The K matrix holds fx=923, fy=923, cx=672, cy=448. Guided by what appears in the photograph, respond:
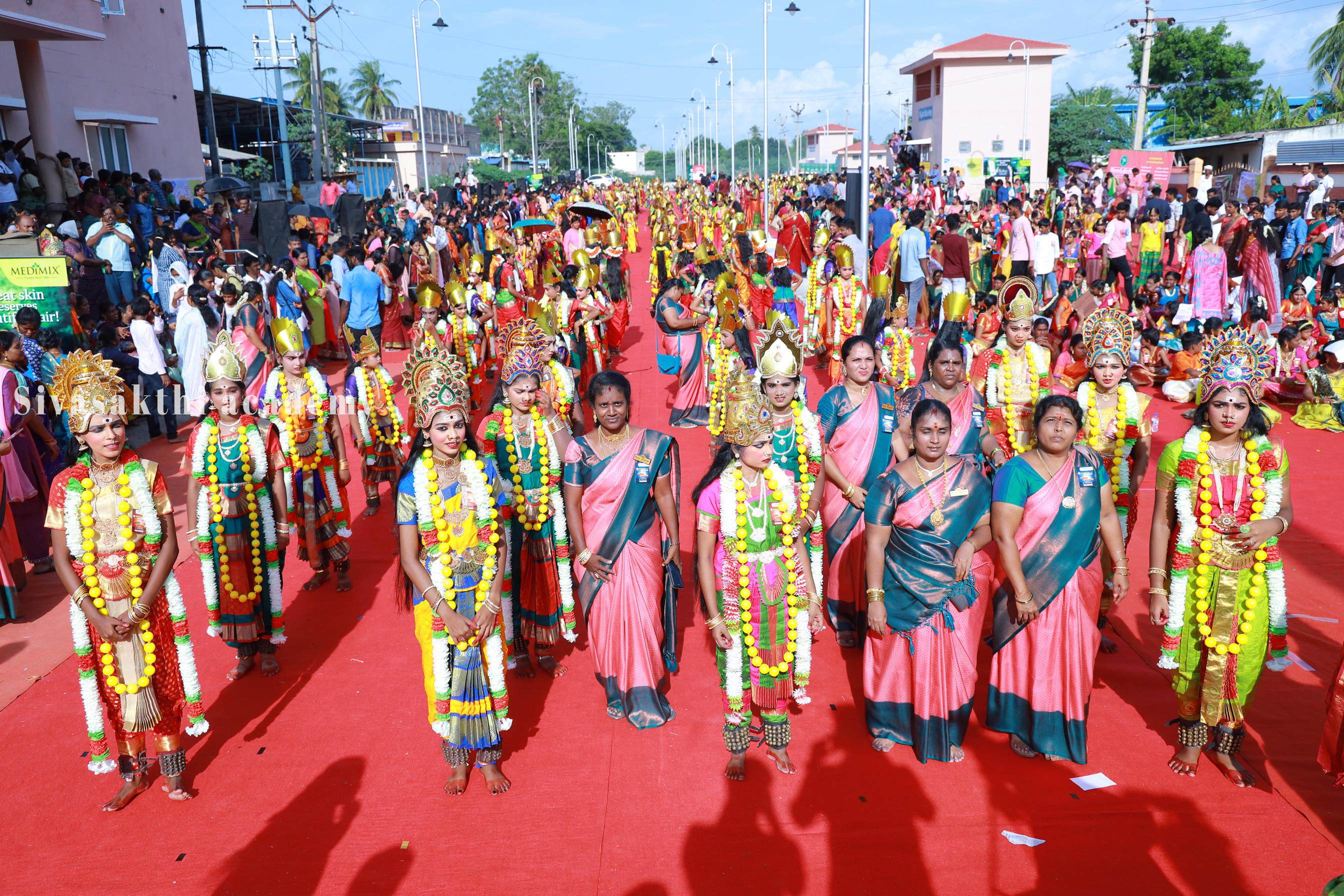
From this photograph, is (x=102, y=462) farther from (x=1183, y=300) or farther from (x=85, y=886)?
(x=1183, y=300)

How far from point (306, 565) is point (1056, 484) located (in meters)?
5.12

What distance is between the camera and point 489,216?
2088cm

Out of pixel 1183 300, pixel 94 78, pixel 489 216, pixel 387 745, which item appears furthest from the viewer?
pixel 489 216

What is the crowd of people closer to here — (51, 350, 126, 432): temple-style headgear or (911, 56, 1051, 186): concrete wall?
(51, 350, 126, 432): temple-style headgear

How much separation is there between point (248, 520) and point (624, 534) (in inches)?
81.9

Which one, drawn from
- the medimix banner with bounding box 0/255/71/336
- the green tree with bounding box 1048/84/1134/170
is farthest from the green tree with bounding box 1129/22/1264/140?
the medimix banner with bounding box 0/255/71/336

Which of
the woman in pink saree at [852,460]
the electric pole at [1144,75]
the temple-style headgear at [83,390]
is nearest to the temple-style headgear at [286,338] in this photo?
the temple-style headgear at [83,390]

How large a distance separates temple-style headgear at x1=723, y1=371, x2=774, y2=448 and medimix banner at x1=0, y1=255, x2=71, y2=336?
24.1 ft

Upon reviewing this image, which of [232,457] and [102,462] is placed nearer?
[102,462]

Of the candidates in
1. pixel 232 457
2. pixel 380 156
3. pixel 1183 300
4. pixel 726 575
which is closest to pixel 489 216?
pixel 1183 300

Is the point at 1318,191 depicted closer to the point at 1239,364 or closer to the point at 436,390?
the point at 1239,364

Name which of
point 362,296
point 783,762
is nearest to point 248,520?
point 783,762

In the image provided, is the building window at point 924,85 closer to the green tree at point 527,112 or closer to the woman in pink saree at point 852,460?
the green tree at point 527,112

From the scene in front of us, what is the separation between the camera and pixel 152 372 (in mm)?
9516
